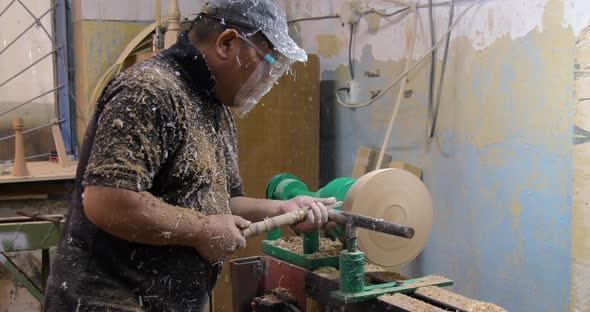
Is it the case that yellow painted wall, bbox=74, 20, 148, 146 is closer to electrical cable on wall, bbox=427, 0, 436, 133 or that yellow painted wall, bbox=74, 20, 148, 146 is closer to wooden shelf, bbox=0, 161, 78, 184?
wooden shelf, bbox=0, 161, 78, 184

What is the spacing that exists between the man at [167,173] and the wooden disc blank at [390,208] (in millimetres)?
457

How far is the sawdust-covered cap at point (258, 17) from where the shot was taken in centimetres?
132

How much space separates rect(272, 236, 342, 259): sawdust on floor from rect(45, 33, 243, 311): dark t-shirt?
540 millimetres

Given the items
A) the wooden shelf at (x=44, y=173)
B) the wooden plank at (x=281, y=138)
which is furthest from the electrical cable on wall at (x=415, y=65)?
the wooden shelf at (x=44, y=173)

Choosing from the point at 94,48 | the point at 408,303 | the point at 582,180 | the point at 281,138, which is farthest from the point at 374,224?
the point at 94,48

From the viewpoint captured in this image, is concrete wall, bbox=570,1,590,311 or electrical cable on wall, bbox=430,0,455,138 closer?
concrete wall, bbox=570,1,590,311

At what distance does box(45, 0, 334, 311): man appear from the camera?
1.12 meters

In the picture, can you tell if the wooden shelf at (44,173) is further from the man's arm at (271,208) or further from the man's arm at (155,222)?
the man's arm at (155,222)

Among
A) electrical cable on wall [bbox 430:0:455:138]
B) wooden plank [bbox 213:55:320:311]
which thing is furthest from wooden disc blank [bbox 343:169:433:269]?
wooden plank [bbox 213:55:320:311]

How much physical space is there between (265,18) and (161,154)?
16.6 inches

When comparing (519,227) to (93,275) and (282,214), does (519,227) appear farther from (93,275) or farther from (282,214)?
(93,275)

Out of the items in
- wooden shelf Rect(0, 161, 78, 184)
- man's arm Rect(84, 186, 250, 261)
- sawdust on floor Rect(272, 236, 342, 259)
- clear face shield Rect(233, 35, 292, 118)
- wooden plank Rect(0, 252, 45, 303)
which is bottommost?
wooden plank Rect(0, 252, 45, 303)

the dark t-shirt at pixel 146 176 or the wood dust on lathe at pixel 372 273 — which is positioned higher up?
the dark t-shirt at pixel 146 176

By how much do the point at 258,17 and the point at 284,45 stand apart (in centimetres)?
9
